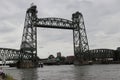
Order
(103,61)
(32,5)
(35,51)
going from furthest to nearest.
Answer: (103,61) < (32,5) < (35,51)

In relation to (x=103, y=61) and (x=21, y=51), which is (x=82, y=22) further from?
(x=103, y=61)

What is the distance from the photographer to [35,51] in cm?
12088

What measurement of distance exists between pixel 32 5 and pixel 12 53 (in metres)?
26.1

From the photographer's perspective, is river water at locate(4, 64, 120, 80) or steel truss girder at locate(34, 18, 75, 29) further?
steel truss girder at locate(34, 18, 75, 29)

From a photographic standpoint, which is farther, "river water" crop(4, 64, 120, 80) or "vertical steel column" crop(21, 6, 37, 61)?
"vertical steel column" crop(21, 6, 37, 61)

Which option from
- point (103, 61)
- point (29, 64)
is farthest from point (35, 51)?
point (103, 61)

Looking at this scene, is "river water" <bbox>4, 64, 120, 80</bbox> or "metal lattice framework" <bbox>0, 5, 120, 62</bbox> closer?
"river water" <bbox>4, 64, 120, 80</bbox>

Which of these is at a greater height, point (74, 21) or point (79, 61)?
point (74, 21)

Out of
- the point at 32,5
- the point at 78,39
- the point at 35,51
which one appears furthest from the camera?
the point at 78,39

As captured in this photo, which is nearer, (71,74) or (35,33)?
(71,74)

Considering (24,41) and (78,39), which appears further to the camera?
(78,39)

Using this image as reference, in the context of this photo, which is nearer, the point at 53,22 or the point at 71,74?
the point at 71,74

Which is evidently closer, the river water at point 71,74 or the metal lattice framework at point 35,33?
the river water at point 71,74

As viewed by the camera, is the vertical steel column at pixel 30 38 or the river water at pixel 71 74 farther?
the vertical steel column at pixel 30 38
